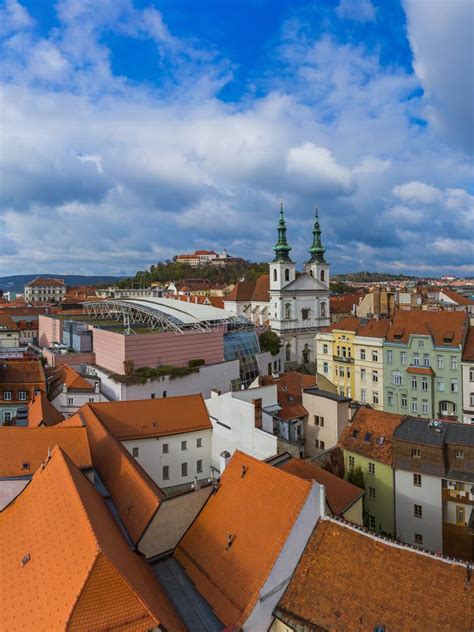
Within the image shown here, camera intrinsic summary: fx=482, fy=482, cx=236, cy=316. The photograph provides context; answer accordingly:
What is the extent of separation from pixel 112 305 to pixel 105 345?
24749mm

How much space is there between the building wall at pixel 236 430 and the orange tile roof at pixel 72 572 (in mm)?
11120

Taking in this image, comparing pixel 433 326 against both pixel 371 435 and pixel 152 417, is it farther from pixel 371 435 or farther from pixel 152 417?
pixel 152 417

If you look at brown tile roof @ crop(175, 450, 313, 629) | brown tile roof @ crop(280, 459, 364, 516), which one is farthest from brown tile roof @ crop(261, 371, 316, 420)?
brown tile roof @ crop(175, 450, 313, 629)

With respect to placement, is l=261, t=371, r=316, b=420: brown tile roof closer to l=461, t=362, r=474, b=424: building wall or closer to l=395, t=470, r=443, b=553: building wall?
l=395, t=470, r=443, b=553: building wall

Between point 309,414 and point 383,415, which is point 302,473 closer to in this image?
point 383,415

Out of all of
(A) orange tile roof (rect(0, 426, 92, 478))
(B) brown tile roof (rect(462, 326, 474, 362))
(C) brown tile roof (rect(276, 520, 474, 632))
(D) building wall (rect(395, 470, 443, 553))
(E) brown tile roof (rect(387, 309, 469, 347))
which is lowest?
(D) building wall (rect(395, 470, 443, 553))

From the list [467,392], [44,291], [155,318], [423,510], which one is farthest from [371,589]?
[44,291]

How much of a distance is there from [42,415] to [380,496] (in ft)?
67.5

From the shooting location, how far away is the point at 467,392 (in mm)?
41094

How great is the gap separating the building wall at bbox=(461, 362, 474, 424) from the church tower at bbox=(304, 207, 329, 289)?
44.4 meters

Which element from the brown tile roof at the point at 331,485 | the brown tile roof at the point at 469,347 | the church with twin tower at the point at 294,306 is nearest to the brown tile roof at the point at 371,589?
the brown tile roof at the point at 331,485

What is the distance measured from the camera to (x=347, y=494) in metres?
20.0

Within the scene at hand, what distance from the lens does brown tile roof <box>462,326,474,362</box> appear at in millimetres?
41250

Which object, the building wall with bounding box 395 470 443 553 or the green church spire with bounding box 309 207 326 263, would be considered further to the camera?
the green church spire with bounding box 309 207 326 263
